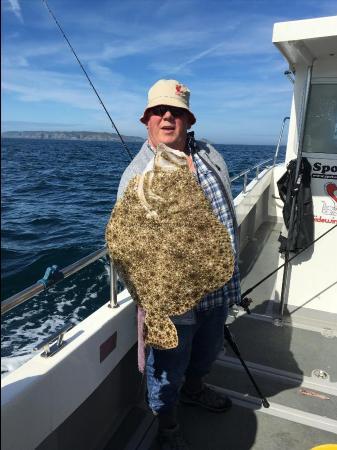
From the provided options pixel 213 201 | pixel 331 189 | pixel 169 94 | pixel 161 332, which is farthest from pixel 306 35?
pixel 161 332

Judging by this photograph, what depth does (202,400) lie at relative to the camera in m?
2.94

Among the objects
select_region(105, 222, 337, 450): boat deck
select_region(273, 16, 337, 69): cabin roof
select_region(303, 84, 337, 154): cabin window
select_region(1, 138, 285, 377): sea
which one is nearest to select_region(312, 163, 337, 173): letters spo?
select_region(303, 84, 337, 154): cabin window

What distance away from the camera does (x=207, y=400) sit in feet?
9.66

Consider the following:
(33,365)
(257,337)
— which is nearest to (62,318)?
(257,337)

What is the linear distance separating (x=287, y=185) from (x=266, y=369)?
1917mm

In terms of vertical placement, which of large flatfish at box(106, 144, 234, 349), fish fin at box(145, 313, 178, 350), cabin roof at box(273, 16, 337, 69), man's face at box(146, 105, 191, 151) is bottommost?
fish fin at box(145, 313, 178, 350)

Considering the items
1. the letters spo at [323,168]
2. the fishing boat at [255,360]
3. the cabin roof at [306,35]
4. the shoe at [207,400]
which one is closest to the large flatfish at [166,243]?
the fishing boat at [255,360]

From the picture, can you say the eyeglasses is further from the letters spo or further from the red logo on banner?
the red logo on banner

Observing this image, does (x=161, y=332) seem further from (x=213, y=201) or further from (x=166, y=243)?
(x=213, y=201)

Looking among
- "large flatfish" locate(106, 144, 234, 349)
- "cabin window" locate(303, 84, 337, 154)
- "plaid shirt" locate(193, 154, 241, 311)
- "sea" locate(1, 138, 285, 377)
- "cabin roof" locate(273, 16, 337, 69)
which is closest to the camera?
"large flatfish" locate(106, 144, 234, 349)

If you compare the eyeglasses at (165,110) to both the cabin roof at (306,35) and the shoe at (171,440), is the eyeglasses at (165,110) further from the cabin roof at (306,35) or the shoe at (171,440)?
the shoe at (171,440)

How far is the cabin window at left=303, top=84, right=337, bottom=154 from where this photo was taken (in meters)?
4.02

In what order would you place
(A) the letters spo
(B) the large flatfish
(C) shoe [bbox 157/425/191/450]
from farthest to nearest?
(A) the letters spo
(C) shoe [bbox 157/425/191/450]
(B) the large flatfish

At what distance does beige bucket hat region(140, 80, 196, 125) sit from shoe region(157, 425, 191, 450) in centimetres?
199
